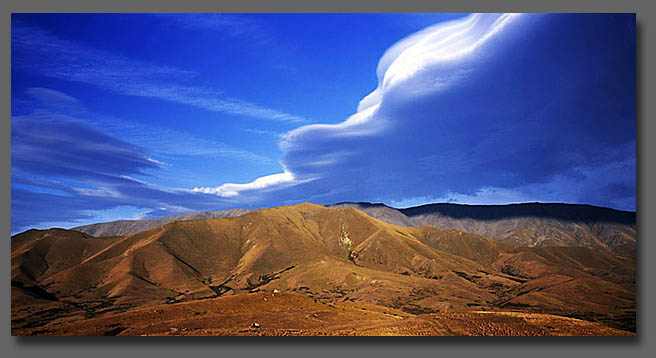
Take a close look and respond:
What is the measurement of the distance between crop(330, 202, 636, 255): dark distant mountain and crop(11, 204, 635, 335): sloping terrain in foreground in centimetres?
5097

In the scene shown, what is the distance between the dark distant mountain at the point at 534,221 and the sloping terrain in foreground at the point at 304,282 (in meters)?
51.0

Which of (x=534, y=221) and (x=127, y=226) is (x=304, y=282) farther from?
(x=127, y=226)

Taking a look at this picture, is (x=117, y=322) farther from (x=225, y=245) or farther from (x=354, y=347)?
(x=225, y=245)

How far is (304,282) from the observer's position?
40.0 metres

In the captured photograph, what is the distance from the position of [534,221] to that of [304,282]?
4013 inches

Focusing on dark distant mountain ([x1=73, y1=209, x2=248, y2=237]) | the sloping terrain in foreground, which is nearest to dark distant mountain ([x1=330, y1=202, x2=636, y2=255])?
dark distant mountain ([x1=73, y1=209, x2=248, y2=237])

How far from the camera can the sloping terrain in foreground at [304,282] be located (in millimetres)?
16000

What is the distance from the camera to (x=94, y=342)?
14.2 meters

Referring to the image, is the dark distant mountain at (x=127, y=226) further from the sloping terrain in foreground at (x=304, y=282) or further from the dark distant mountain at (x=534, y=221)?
the sloping terrain in foreground at (x=304, y=282)

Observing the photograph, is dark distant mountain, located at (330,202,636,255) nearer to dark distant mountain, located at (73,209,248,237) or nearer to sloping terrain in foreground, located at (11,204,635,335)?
dark distant mountain, located at (73,209,248,237)

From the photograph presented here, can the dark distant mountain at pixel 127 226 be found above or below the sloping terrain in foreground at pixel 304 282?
above

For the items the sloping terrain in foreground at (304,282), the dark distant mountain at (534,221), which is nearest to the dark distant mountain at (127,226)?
the dark distant mountain at (534,221)

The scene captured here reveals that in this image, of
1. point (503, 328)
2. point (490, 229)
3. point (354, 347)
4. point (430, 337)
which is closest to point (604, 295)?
point (503, 328)

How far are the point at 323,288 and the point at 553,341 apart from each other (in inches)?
1055
